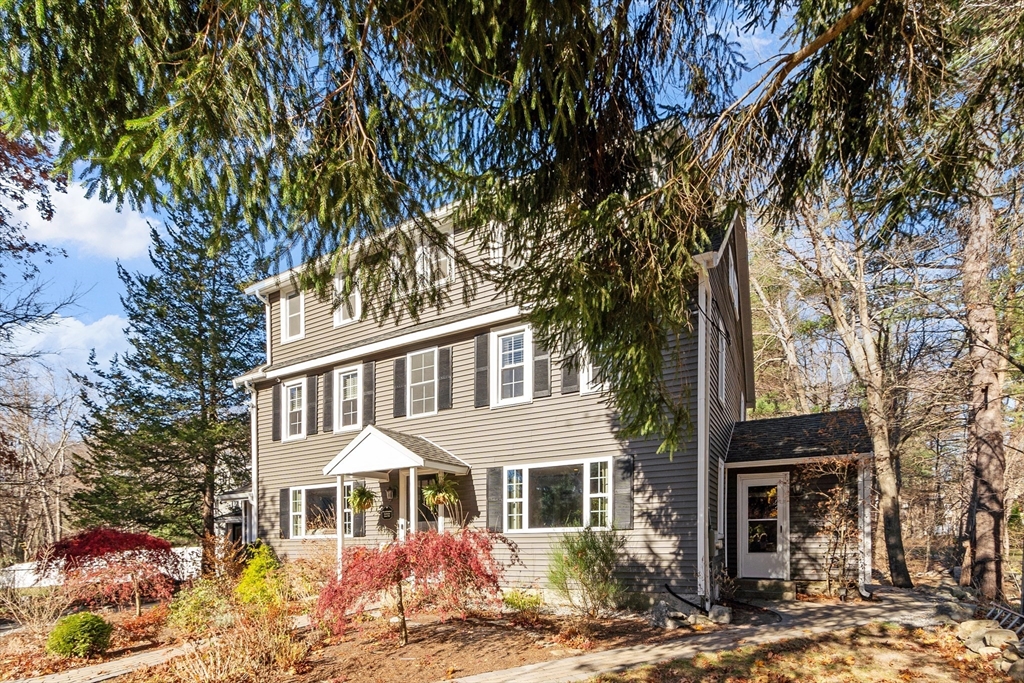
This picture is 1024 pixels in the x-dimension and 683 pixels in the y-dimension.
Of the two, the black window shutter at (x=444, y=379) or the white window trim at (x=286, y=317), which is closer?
the black window shutter at (x=444, y=379)

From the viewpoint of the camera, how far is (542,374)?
1283 centimetres

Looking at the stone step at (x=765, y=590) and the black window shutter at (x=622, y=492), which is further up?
the black window shutter at (x=622, y=492)

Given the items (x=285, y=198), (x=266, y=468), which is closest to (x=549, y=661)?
(x=285, y=198)

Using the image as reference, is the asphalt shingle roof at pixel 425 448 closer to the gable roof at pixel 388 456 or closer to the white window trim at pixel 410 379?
the gable roof at pixel 388 456

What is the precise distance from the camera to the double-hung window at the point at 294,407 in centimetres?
1730

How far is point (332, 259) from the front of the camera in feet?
18.6

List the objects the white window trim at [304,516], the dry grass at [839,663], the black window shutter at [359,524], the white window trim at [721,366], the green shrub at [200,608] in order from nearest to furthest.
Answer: the dry grass at [839,663], the green shrub at [200,608], the white window trim at [721,366], the black window shutter at [359,524], the white window trim at [304,516]

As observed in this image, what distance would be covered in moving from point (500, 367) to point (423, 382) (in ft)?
6.93

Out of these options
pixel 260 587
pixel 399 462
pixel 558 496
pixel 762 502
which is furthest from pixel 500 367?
pixel 260 587

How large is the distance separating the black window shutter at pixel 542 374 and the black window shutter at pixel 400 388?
345cm

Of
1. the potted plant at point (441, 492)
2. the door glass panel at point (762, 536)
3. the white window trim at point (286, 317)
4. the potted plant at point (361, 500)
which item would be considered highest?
the white window trim at point (286, 317)

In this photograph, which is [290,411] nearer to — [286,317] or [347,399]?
[347,399]

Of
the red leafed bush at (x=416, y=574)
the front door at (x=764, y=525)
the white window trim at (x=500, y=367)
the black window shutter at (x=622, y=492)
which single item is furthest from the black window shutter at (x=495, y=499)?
the front door at (x=764, y=525)

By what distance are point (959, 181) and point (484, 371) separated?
8.71m
